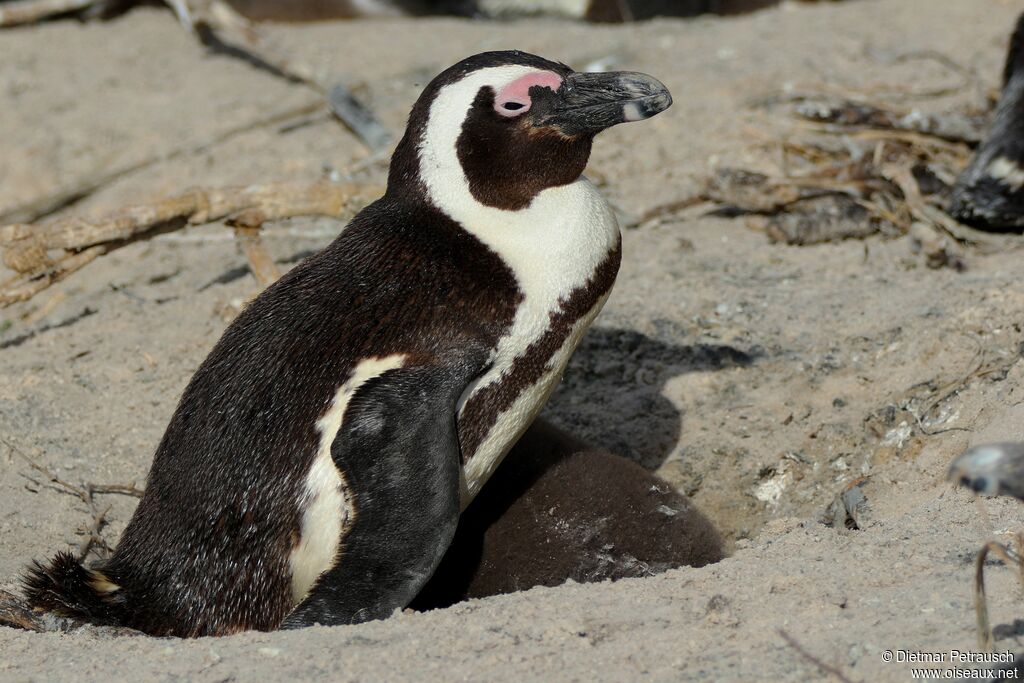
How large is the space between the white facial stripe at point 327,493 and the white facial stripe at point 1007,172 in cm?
278

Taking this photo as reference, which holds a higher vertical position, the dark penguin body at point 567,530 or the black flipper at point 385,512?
the black flipper at point 385,512

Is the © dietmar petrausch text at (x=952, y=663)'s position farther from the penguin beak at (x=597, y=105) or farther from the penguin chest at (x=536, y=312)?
the penguin beak at (x=597, y=105)

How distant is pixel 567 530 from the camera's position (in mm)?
3086

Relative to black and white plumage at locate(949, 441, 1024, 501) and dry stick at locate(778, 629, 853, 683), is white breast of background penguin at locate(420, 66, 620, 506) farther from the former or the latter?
black and white plumage at locate(949, 441, 1024, 501)

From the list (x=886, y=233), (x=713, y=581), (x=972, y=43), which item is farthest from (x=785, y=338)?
(x=972, y=43)

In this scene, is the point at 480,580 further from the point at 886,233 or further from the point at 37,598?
the point at 886,233

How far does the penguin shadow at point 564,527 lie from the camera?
303 cm

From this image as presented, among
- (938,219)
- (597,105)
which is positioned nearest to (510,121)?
(597,105)

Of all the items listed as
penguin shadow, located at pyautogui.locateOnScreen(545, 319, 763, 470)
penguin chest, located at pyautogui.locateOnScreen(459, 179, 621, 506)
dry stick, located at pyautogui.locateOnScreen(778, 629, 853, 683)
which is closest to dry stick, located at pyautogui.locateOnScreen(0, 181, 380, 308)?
penguin shadow, located at pyautogui.locateOnScreen(545, 319, 763, 470)

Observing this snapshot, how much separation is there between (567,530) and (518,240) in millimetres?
747

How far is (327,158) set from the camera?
5672mm

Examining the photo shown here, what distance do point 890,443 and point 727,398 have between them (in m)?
0.53

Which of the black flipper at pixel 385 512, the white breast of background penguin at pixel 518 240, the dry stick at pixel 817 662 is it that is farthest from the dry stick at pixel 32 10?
the dry stick at pixel 817 662

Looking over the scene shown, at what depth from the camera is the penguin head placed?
282 centimetres
